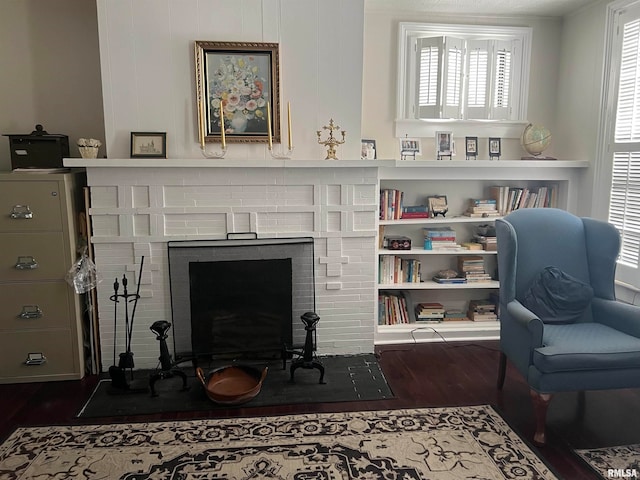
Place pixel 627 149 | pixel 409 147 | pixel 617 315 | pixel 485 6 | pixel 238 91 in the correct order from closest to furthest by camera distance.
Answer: pixel 617 315
pixel 238 91
pixel 627 149
pixel 485 6
pixel 409 147

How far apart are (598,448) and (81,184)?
3.51 meters

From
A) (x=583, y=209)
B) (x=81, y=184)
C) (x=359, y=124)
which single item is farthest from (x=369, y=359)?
(x=81, y=184)

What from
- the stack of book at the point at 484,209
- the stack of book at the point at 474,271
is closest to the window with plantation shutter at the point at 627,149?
the stack of book at the point at 484,209

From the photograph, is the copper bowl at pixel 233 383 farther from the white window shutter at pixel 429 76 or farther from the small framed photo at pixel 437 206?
the white window shutter at pixel 429 76

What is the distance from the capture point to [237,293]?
323 centimetres

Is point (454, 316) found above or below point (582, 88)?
below

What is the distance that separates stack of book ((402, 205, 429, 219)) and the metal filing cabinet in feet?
7.93

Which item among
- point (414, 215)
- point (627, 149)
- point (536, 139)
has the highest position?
point (536, 139)

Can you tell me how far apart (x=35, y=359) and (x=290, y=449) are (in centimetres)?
187

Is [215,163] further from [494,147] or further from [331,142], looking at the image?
[494,147]

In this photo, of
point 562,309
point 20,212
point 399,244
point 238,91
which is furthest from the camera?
point 399,244

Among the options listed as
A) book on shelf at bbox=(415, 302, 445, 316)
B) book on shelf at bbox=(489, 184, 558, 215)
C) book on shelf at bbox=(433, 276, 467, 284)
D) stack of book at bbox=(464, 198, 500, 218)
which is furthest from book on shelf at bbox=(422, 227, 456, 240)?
book on shelf at bbox=(415, 302, 445, 316)

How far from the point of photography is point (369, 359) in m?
3.38

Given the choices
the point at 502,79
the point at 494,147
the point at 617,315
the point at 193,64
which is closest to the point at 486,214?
the point at 494,147
